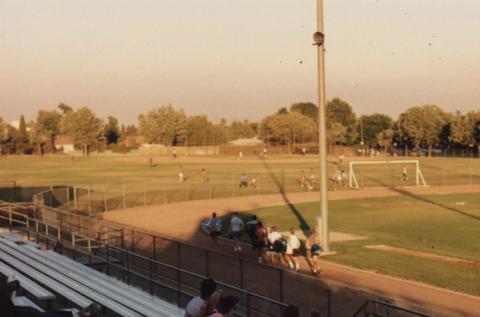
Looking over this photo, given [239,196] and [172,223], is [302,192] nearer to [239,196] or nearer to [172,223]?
[239,196]

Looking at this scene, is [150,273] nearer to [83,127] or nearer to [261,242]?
[261,242]

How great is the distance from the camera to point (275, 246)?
20.8 metres

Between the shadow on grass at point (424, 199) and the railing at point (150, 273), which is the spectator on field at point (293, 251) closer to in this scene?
the railing at point (150, 273)

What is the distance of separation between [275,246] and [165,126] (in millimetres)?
158795

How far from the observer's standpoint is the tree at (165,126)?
178000 mm

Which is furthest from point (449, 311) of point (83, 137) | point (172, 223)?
point (83, 137)

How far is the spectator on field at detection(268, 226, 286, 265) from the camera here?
20734 millimetres

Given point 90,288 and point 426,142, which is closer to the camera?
point 90,288

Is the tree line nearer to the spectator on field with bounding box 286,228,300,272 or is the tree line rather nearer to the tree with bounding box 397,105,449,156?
the tree with bounding box 397,105,449,156

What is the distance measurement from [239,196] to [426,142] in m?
109

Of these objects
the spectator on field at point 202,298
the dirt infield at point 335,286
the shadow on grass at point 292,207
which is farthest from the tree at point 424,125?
the spectator on field at point 202,298

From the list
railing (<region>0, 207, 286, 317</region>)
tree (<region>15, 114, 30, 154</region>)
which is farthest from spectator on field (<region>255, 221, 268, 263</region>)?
tree (<region>15, 114, 30, 154</region>)

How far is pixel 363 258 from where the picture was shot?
2195 cm

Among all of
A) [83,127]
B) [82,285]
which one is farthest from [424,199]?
[83,127]
